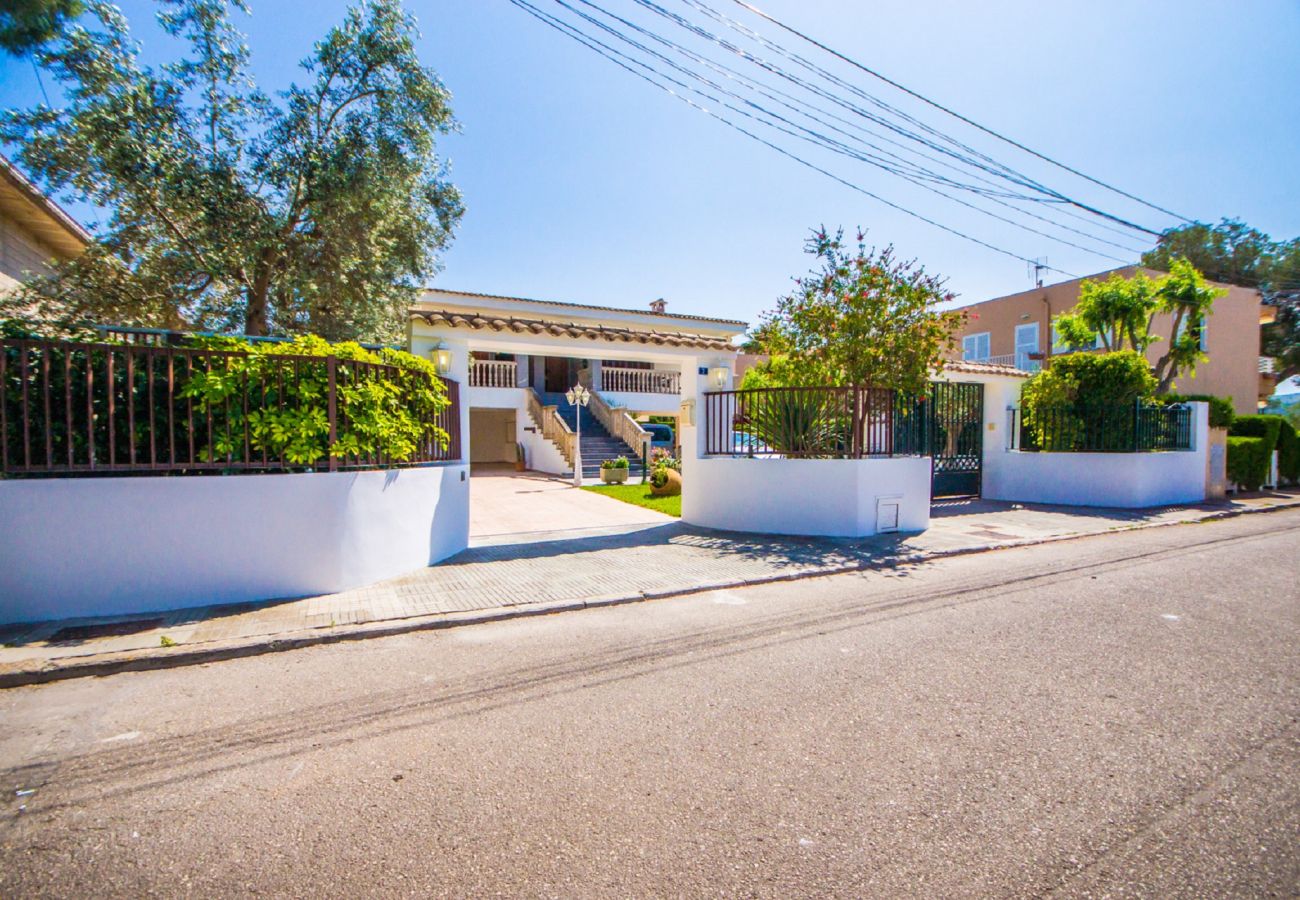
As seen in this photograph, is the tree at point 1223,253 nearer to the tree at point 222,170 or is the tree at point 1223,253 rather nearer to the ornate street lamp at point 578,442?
the ornate street lamp at point 578,442

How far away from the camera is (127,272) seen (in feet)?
32.2

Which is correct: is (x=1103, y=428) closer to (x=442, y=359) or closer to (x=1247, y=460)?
(x=1247, y=460)

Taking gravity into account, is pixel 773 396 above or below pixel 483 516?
above

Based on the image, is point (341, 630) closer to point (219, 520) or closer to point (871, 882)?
point (219, 520)

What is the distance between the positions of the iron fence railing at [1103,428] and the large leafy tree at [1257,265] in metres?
21.1

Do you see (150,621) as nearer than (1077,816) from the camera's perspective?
No

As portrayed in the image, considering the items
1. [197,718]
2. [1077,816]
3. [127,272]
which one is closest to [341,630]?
[197,718]

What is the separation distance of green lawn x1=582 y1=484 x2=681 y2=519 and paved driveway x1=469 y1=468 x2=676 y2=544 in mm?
298

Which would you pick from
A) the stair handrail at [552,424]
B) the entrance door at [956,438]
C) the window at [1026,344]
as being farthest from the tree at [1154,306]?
the stair handrail at [552,424]

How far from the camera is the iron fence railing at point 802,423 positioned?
9.47m

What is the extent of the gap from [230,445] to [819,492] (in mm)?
7610

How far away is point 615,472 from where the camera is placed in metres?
17.3

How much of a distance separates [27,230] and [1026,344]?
3271 centimetres

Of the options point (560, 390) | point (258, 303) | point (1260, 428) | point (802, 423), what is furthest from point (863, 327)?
point (560, 390)
